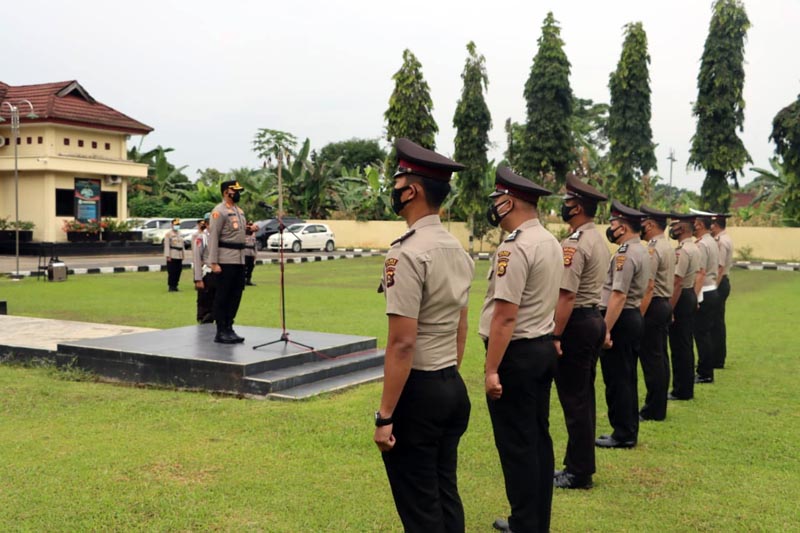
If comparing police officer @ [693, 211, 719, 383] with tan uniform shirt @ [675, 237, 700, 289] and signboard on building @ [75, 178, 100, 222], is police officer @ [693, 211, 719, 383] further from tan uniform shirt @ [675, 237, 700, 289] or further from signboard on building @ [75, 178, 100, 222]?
signboard on building @ [75, 178, 100, 222]

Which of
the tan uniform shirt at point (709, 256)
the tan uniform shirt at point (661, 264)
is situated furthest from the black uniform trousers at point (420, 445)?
the tan uniform shirt at point (709, 256)

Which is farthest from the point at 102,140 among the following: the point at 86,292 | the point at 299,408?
the point at 299,408

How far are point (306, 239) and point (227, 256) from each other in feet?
88.7

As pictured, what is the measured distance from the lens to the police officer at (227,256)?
27.6ft

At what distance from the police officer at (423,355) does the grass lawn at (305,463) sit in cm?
103

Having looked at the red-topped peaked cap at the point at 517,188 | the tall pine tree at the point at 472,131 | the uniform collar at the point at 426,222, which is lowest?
the uniform collar at the point at 426,222

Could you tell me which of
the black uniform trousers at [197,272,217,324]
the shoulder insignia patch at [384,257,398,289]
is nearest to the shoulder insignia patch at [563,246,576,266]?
the shoulder insignia patch at [384,257,398,289]

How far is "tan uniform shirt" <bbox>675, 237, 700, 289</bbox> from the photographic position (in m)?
7.66

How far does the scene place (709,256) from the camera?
873 cm

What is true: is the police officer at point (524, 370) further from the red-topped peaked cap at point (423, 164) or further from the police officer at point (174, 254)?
the police officer at point (174, 254)

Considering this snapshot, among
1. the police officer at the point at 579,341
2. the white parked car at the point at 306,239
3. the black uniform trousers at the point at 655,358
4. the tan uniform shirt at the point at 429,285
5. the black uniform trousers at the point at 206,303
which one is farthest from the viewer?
the white parked car at the point at 306,239

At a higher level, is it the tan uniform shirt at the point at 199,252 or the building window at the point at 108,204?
the building window at the point at 108,204

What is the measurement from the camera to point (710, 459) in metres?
5.48

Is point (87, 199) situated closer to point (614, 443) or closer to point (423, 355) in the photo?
point (614, 443)
